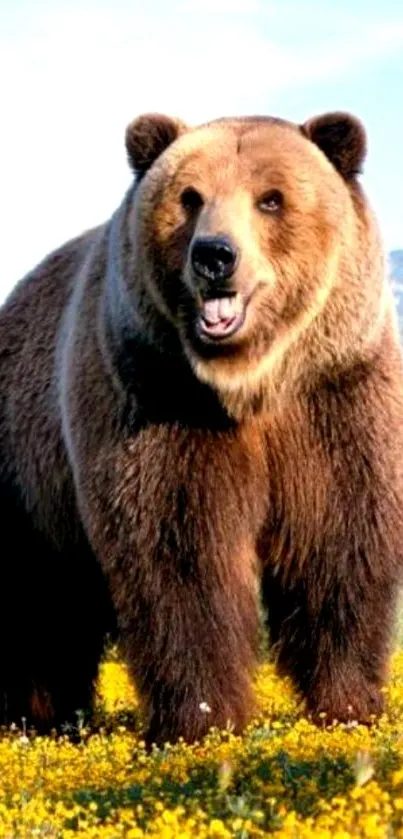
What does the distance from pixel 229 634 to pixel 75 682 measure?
103 inches

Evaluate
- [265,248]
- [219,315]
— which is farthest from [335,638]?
[265,248]

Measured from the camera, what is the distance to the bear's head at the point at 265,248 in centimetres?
876

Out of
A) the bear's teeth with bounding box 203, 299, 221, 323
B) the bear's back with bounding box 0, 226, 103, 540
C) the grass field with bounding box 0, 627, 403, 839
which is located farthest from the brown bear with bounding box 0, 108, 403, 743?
the bear's back with bounding box 0, 226, 103, 540

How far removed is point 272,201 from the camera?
8.91 m

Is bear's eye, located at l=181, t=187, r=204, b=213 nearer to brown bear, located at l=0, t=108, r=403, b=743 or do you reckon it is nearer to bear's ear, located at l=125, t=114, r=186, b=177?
brown bear, located at l=0, t=108, r=403, b=743

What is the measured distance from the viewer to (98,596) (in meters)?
11.0

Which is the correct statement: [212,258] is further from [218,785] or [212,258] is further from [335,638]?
[218,785]

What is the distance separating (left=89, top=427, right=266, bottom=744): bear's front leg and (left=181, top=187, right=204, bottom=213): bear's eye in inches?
43.6

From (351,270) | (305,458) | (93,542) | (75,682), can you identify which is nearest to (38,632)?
(75,682)

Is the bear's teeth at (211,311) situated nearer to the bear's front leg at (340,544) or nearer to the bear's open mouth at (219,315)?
the bear's open mouth at (219,315)

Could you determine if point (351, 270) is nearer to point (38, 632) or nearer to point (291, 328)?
point (291, 328)

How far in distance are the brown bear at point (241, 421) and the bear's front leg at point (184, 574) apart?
1 centimetres

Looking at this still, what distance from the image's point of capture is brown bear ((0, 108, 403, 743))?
8867mm

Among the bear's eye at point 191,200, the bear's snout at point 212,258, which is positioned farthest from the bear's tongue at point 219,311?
the bear's eye at point 191,200
